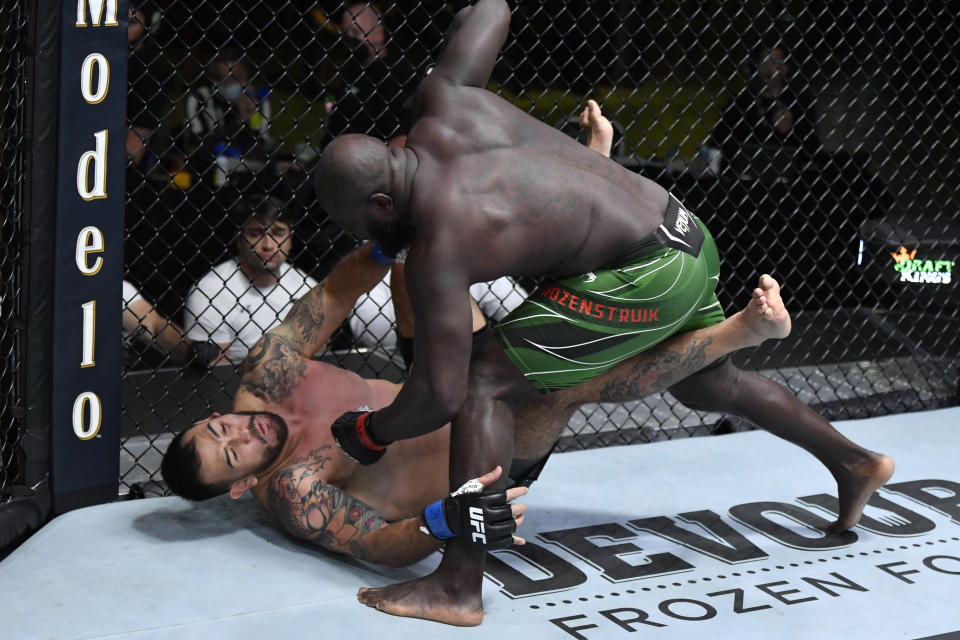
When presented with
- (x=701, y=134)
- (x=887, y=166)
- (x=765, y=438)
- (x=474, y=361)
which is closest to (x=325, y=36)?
(x=701, y=134)

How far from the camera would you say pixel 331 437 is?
7.07 feet

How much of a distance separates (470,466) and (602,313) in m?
0.36

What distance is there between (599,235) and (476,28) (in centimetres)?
42

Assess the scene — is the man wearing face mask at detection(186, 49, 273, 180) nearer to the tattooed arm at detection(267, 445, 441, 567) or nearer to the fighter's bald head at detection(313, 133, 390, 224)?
the tattooed arm at detection(267, 445, 441, 567)

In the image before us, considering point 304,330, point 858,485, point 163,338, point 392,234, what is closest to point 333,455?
point 304,330

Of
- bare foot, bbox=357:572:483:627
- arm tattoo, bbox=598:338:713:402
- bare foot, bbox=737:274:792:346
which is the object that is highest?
bare foot, bbox=737:274:792:346

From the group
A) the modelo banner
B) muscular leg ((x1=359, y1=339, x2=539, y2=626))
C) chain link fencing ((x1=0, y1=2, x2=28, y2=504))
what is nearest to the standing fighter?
muscular leg ((x1=359, y1=339, x2=539, y2=626))

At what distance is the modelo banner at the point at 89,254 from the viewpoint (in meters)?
2.15

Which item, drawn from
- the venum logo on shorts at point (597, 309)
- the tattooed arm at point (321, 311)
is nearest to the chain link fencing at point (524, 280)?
the tattooed arm at point (321, 311)

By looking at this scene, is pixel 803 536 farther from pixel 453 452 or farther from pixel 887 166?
pixel 887 166

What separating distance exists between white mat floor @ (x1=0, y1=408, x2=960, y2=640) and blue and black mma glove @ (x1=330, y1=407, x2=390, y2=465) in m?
0.27

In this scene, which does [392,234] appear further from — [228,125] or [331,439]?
[228,125]

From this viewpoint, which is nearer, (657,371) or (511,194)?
(511,194)

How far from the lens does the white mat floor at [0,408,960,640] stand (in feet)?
5.89
